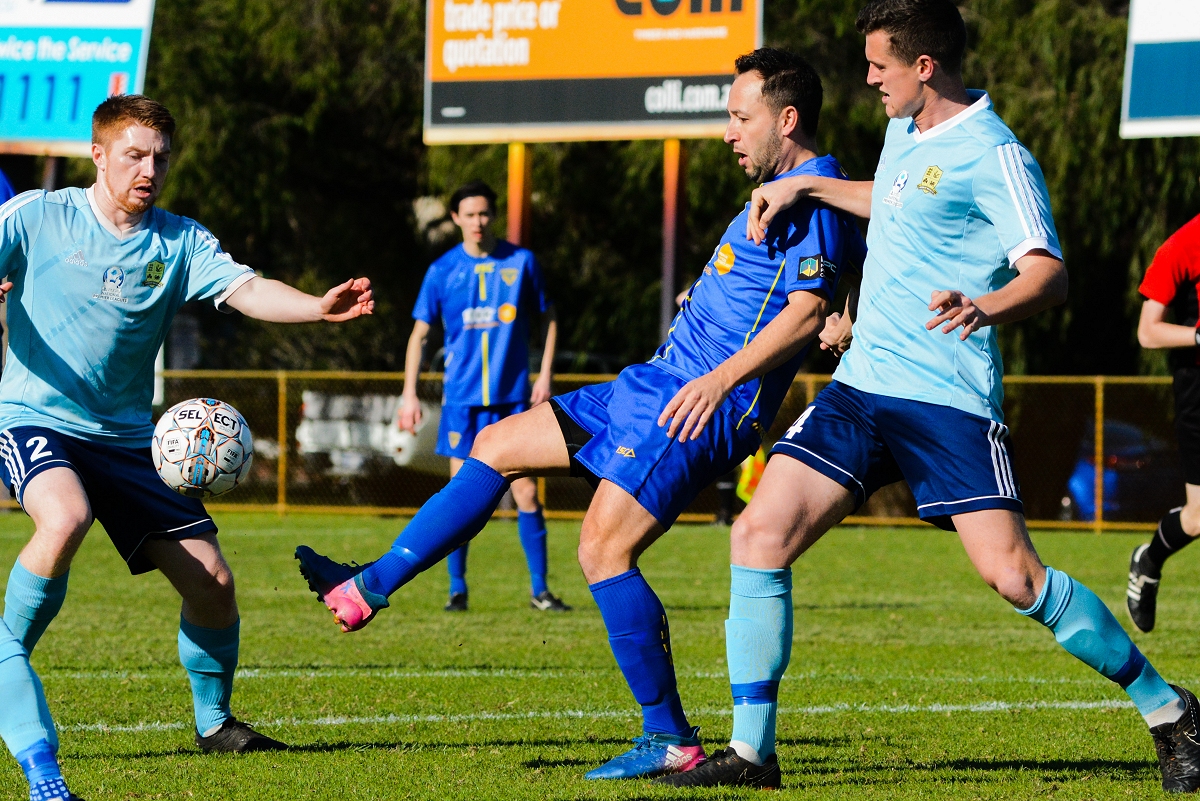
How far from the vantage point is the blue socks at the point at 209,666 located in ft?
17.1

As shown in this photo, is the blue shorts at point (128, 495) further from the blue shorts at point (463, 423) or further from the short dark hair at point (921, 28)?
the blue shorts at point (463, 423)

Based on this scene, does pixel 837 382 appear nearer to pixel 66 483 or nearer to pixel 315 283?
pixel 66 483

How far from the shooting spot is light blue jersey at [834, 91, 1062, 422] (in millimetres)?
4398

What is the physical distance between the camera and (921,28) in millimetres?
4484

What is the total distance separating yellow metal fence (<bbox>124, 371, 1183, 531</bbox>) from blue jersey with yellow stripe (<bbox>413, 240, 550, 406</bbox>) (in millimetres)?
6915

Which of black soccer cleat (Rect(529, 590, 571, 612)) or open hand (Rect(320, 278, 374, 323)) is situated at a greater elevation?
open hand (Rect(320, 278, 374, 323))

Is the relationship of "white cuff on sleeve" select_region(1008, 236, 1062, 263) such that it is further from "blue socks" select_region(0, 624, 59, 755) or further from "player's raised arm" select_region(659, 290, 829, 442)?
"blue socks" select_region(0, 624, 59, 755)

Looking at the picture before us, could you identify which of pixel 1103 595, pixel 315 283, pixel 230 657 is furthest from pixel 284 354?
pixel 230 657

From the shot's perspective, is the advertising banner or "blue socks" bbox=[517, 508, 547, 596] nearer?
"blue socks" bbox=[517, 508, 547, 596]

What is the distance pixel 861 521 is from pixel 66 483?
559 inches

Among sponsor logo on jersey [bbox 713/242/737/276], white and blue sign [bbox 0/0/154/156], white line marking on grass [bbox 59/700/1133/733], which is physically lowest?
white line marking on grass [bbox 59/700/1133/733]

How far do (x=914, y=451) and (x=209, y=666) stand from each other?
8.11ft

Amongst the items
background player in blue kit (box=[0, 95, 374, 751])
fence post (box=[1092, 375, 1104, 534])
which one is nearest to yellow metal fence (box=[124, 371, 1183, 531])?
fence post (box=[1092, 375, 1104, 534])

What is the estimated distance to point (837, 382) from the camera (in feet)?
15.7
